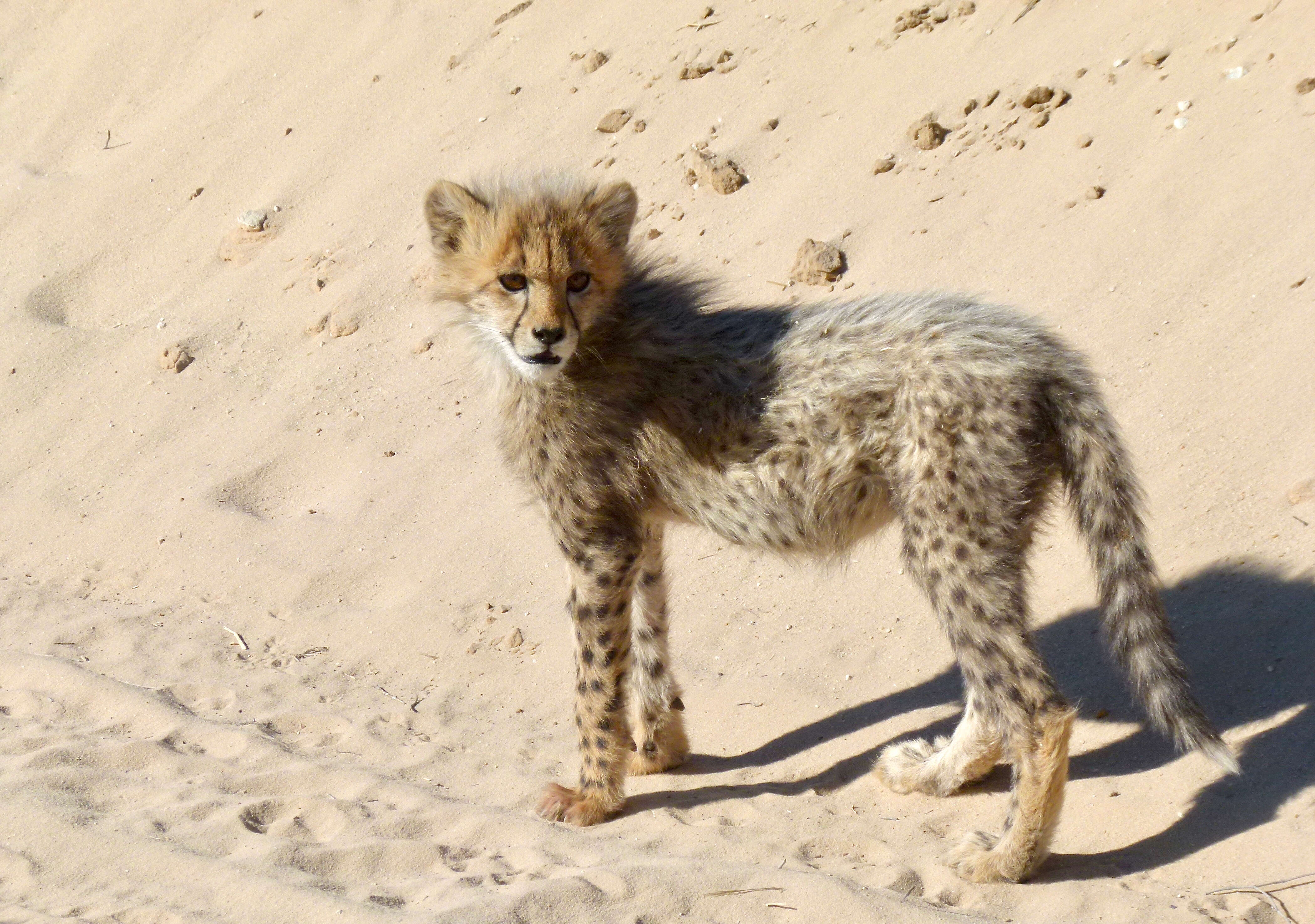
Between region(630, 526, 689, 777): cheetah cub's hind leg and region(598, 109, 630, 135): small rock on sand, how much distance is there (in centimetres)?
475

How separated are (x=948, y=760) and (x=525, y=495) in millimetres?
1939

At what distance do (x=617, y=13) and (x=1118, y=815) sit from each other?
7487mm

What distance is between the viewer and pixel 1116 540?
157 inches

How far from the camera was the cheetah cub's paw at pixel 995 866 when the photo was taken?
385cm

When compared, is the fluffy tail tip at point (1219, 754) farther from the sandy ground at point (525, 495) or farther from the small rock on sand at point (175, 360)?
the small rock on sand at point (175, 360)

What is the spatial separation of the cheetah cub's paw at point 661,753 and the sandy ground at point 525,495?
3.4 inches

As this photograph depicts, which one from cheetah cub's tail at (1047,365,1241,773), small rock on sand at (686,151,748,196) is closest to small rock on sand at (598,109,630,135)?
small rock on sand at (686,151,748,196)

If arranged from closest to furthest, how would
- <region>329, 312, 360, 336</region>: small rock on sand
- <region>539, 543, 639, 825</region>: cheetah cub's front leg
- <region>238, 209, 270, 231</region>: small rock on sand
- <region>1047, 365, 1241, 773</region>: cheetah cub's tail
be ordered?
<region>1047, 365, 1241, 773</region>: cheetah cub's tail
<region>539, 543, 639, 825</region>: cheetah cub's front leg
<region>329, 312, 360, 336</region>: small rock on sand
<region>238, 209, 270, 231</region>: small rock on sand

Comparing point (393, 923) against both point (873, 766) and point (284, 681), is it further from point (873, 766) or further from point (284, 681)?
point (284, 681)

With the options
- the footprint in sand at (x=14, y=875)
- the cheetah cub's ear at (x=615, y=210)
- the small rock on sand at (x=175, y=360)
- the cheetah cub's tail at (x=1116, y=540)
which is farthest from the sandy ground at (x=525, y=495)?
the cheetah cub's ear at (x=615, y=210)

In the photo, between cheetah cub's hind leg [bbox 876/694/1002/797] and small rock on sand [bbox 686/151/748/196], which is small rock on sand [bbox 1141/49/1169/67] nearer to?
small rock on sand [bbox 686/151/748/196]

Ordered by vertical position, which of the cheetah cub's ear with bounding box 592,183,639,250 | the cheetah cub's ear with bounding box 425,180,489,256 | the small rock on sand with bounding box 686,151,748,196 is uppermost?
the cheetah cub's ear with bounding box 425,180,489,256

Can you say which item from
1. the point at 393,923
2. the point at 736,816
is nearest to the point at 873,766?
the point at 736,816

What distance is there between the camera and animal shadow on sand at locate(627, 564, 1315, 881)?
4.05 metres
